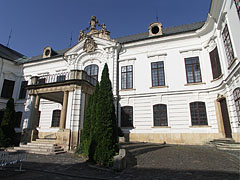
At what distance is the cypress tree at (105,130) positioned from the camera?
21.5 ft

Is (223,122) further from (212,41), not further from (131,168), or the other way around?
(131,168)

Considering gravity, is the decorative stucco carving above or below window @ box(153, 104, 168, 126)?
above

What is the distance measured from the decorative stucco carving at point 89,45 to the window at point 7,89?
451 inches

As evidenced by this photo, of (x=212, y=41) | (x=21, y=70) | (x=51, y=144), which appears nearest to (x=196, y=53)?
(x=212, y=41)

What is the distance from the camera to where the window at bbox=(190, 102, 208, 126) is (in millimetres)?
12963

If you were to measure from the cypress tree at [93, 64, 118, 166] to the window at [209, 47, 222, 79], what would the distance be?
32.6 feet

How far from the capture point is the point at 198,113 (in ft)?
43.3

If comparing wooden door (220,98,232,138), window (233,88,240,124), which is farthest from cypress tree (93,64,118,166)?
wooden door (220,98,232,138)

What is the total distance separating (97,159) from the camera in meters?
6.69

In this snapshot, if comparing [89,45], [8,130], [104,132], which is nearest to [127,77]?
[89,45]

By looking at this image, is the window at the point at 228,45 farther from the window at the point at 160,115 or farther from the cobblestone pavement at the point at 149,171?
the cobblestone pavement at the point at 149,171

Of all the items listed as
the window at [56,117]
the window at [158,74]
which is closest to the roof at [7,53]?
the window at [56,117]

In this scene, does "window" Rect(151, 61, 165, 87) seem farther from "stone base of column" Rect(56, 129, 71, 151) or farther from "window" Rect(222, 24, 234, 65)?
"stone base of column" Rect(56, 129, 71, 151)

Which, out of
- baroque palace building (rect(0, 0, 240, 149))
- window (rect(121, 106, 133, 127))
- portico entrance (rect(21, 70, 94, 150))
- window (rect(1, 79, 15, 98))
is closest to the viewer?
portico entrance (rect(21, 70, 94, 150))
